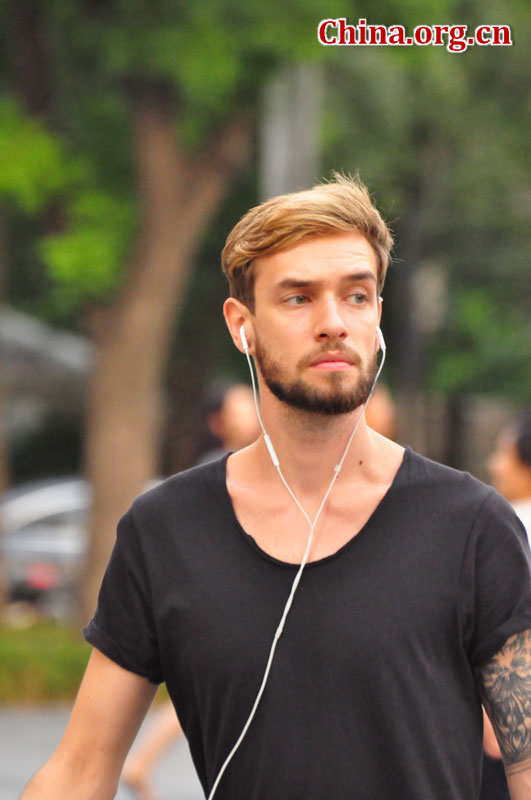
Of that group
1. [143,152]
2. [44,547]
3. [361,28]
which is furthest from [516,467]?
[44,547]

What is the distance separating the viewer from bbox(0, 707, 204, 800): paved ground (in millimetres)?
8227

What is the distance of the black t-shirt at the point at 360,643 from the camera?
8.64 feet

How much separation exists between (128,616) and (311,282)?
681 millimetres

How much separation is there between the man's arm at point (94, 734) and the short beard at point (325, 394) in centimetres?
58

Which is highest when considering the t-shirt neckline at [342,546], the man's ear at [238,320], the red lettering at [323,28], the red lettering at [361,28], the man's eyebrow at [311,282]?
the red lettering at [361,28]

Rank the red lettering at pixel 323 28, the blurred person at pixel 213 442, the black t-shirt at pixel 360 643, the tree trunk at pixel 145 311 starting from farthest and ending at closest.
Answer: the tree trunk at pixel 145 311 < the red lettering at pixel 323 28 < the blurred person at pixel 213 442 < the black t-shirt at pixel 360 643

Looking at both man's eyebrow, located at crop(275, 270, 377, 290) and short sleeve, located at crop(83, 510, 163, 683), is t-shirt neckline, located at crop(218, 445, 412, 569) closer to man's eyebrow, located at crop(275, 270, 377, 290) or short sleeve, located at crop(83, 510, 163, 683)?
short sleeve, located at crop(83, 510, 163, 683)

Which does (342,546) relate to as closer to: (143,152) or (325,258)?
(325,258)

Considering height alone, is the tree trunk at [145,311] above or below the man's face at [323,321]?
above

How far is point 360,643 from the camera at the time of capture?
2.64m

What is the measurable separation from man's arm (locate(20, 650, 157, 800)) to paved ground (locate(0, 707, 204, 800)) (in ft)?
17.1

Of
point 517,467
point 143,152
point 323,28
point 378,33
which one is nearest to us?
point 517,467

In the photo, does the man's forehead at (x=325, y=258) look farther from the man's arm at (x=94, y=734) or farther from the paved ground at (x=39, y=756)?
the paved ground at (x=39, y=756)

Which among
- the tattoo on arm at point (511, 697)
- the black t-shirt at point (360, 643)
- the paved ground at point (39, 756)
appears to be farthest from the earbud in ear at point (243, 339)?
the paved ground at point (39, 756)
